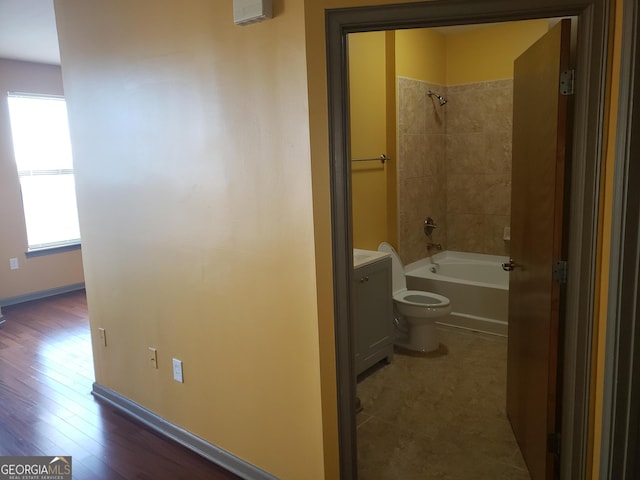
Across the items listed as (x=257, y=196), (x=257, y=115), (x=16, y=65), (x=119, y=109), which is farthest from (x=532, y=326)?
(x=16, y=65)

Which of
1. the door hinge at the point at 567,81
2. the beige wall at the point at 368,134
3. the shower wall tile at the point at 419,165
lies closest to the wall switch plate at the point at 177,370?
the beige wall at the point at 368,134

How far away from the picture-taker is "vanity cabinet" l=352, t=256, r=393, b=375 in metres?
3.35

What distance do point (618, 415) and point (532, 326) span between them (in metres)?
0.63

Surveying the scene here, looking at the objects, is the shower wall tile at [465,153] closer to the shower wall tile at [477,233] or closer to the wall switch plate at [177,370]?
the shower wall tile at [477,233]

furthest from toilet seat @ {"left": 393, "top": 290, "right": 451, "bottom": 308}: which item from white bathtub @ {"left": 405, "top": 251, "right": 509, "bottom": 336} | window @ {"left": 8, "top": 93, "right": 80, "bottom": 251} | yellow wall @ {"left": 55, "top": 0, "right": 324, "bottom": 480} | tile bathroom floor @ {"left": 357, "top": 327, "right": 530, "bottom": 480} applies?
window @ {"left": 8, "top": 93, "right": 80, "bottom": 251}

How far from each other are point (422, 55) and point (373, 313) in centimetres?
253

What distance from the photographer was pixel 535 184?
219 centimetres

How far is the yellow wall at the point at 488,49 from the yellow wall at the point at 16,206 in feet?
14.6

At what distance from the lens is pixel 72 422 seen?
3033 millimetres

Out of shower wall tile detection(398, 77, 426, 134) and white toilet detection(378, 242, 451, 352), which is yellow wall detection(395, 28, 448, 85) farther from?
white toilet detection(378, 242, 451, 352)

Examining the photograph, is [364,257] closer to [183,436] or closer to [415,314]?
[415,314]

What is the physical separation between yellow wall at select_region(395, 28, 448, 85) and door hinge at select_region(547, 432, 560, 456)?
309cm

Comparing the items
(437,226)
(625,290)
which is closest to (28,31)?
(437,226)

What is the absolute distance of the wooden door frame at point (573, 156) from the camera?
5.36ft
